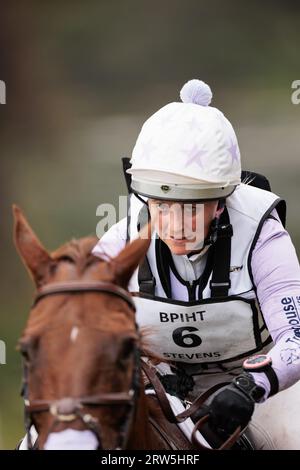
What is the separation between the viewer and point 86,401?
184 cm

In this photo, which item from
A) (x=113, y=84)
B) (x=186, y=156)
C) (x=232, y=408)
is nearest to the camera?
(x=232, y=408)

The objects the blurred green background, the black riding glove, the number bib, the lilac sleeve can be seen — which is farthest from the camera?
the blurred green background

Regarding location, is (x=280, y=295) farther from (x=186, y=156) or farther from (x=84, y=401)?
(x=84, y=401)

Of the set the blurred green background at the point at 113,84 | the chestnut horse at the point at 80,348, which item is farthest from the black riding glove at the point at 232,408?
the blurred green background at the point at 113,84

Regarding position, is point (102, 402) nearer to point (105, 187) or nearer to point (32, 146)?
point (105, 187)

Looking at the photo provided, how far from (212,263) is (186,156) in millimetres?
404

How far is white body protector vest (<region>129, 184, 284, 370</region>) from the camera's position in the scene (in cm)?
286

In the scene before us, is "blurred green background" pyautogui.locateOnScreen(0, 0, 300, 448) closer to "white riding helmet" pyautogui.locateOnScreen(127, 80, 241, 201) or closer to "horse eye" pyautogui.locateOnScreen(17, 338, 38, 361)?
"white riding helmet" pyautogui.locateOnScreen(127, 80, 241, 201)

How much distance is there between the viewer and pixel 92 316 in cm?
193

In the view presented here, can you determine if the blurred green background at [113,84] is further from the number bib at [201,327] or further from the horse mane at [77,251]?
the horse mane at [77,251]

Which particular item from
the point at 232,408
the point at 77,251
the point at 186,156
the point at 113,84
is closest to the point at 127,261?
the point at 77,251

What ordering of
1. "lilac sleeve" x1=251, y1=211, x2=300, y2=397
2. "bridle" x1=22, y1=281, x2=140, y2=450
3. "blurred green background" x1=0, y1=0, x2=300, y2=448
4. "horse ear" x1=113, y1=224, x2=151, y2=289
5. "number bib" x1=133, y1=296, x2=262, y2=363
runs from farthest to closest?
"blurred green background" x1=0, y1=0, x2=300, y2=448
"number bib" x1=133, y1=296, x2=262, y2=363
"lilac sleeve" x1=251, y1=211, x2=300, y2=397
"horse ear" x1=113, y1=224, x2=151, y2=289
"bridle" x1=22, y1=281, x2=140, y2=450

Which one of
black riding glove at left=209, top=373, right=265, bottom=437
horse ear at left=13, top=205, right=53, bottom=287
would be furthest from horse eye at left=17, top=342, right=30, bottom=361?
black riding glove at left=209, top=373, right=265, bottom=437

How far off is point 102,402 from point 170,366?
122cm
